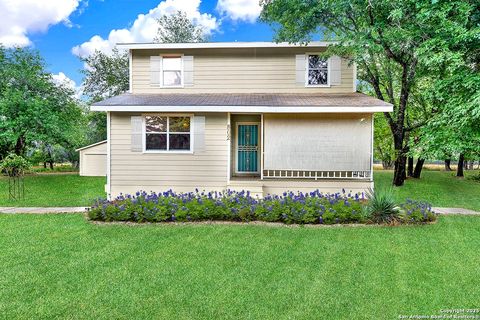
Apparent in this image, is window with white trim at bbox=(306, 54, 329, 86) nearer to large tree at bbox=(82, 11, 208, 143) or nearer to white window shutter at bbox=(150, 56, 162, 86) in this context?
white window shutter at bbox=(150, 56, 162, 86)

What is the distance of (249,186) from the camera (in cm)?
930

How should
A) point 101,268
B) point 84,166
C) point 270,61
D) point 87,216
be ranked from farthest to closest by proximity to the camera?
point 84,166 → point 270,61 → point 87,216 → point 101,268

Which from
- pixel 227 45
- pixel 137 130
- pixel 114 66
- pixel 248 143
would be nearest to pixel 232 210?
pixel 248 143

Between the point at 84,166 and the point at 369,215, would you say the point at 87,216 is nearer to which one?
the point at 369,215

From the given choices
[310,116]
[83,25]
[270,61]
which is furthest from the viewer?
[83,25]

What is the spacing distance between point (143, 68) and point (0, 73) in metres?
10.1

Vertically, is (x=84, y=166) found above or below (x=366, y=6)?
below

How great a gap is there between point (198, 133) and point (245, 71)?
335 cm

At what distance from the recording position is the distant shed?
62.5ft

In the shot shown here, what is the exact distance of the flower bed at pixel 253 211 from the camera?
22.9 feet

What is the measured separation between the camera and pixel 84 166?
19172 millimetres

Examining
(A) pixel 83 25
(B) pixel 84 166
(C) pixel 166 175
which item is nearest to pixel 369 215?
(C) pixel 166 175

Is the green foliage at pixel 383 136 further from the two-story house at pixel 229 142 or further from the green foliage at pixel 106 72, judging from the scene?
the green foliage at pixel 106 72

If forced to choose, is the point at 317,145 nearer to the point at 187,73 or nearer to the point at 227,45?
the point at 227,45
